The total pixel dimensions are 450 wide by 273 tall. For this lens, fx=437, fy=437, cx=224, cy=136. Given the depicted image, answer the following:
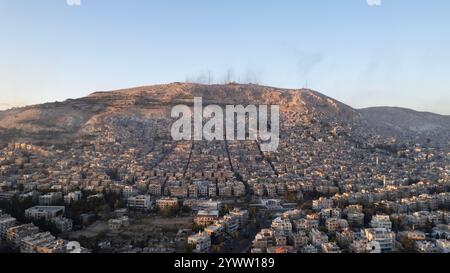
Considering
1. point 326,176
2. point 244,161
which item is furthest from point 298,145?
point 326,176

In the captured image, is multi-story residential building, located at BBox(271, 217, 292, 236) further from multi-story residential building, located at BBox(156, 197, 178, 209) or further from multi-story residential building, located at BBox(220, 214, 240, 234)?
multi-story residential building, located at BBox(156, 197, 178, 209)

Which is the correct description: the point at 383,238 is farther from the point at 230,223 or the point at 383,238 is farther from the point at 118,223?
the point at 118,223

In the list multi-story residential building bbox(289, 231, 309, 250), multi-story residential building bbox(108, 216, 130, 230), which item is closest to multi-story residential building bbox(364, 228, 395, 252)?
multi-story residential building bbox(289, 231, 309, 250)

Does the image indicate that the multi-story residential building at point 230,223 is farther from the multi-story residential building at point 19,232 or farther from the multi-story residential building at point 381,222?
the multi-story residential building at point 19,232

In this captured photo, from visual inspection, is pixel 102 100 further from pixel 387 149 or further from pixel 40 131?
pixel 387 149

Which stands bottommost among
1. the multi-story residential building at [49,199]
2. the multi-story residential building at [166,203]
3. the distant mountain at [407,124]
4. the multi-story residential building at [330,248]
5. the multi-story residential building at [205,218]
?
the multi-story residential building at [330,248]

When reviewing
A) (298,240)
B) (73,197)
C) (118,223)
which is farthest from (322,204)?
(73,197)

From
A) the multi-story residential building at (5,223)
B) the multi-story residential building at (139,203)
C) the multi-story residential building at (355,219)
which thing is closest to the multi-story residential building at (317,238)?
the multi-story residential building at (355,219)

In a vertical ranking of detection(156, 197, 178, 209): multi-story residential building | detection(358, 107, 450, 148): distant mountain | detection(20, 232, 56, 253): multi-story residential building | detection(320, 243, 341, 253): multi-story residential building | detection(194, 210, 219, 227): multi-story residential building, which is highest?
detection(358, 107, 450, 148): distant mountain
